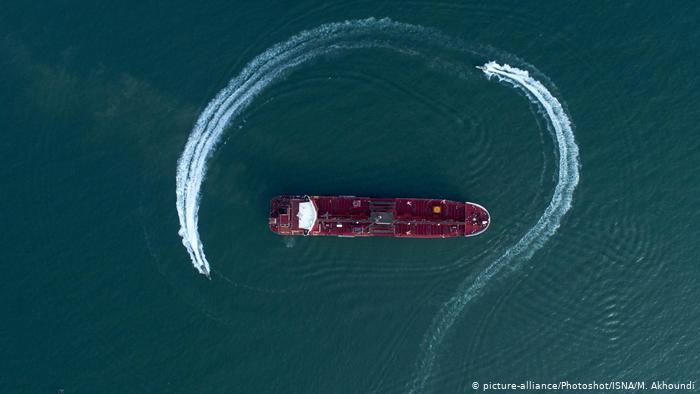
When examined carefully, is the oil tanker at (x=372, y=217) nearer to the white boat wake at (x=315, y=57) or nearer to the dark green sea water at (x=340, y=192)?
the dark green sea water at (x=340, y=192)

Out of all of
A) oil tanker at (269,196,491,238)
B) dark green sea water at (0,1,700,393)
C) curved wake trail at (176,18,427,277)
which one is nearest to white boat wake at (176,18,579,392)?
curved wake trail at (176,18,427,277)

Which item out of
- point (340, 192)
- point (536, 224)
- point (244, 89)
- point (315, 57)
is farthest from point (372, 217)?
point (244, 89)

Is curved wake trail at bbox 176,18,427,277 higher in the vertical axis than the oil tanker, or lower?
higher

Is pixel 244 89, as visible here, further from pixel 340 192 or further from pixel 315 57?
pixel 340 192

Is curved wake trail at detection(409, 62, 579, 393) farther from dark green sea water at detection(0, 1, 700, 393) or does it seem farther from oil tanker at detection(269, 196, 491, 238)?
oil tanker at detection(269, 196, 491, 238)

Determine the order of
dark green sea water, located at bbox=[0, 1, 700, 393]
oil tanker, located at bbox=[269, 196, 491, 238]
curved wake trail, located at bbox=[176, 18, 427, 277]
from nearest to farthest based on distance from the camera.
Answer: oil tanker, located at bbox=[269, 196, 491, 238], dark green sea water, located at bbox=[0, 1, 700, 393], curved wake trail, located at bbox=[176, 18, 427, 277]

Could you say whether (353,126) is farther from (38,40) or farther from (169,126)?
(38,40)

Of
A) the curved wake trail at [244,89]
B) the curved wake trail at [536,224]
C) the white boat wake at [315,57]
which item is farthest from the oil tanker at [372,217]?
the curved wake trail at [244,89]
